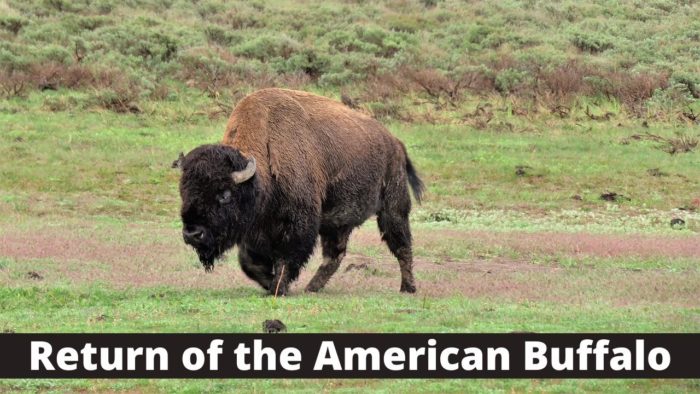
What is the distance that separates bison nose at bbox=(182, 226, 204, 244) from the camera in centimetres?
1275

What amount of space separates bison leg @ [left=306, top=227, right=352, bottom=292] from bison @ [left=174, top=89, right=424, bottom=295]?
0.01m

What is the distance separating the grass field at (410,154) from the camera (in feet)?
42.2

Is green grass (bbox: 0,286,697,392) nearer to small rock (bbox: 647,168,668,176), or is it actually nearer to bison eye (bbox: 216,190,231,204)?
bison eye (bbox: 216,190,231,204)

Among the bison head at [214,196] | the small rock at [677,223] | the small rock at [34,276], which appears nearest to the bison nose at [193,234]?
the bison head at [214,196]

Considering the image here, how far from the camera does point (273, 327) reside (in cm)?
1102

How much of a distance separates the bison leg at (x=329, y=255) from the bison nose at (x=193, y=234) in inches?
102

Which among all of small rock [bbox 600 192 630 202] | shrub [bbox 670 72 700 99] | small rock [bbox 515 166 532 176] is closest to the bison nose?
small rock [bbox 600 192 630 202]

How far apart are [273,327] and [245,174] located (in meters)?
2.61

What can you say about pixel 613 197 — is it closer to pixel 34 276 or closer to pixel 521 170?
pixel 521 170

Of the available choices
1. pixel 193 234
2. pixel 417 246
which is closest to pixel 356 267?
pixel 417 246

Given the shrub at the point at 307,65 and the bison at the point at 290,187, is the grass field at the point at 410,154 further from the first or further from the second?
the bison at the point at 290,187

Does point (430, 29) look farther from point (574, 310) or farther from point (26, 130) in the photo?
point (574, 310)

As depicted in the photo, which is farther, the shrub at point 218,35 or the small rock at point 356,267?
the shrub at point 218,35

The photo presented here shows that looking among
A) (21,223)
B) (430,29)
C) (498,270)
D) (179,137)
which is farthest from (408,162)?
(430,29)
